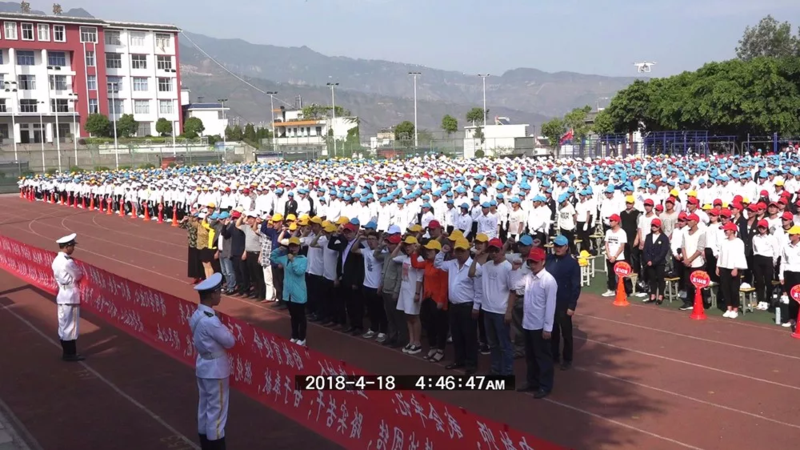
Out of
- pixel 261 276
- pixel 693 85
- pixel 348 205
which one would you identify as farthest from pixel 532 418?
pixel 693 85

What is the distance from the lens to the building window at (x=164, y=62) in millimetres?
84812

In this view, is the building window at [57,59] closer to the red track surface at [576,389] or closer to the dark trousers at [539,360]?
the red track surface at [576,389]

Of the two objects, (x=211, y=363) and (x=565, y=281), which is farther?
(x=565, y=281)

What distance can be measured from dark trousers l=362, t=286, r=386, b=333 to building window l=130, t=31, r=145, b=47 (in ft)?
259

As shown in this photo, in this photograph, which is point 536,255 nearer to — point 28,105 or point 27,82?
point 28,105

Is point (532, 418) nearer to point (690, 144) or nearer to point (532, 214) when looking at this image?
point (532, 214)

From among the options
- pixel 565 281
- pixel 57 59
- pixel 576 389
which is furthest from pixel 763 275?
pixel 57 59

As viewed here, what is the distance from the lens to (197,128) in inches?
3297

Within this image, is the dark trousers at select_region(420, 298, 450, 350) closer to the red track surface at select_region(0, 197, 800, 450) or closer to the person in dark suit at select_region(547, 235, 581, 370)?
the red track surface at select_region(0, 197, 800, 450)

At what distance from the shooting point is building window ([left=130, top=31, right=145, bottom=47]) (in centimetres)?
8235

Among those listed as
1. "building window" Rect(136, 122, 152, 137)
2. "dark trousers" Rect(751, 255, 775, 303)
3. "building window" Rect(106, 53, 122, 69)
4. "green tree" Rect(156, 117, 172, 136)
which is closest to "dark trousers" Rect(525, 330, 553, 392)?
"dark trousers" Rect(751, 255, 775, 303)

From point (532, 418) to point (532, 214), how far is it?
30.4 feet

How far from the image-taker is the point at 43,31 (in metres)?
74.9

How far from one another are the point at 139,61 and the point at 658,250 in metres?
79.4
